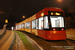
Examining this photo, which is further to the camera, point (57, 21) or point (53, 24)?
point (57, 21)

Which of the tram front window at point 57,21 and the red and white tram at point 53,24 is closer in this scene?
the red and white tram at point 53,24

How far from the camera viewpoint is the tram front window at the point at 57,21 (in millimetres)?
9694

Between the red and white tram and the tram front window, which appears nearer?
the red and white tram

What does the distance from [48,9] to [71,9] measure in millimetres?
12483

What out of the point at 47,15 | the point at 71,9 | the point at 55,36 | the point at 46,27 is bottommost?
the point at 55,36

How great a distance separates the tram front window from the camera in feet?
31.8

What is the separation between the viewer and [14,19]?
11031cm

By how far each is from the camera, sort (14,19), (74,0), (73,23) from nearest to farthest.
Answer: (74,0) → (73,23) → (14,19)

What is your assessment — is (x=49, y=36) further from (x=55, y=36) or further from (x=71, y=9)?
(x=71, y=9)

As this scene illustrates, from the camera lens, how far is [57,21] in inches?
385

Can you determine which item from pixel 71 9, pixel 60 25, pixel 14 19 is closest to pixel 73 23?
pixel 71 9

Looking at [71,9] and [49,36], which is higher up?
[71,9]

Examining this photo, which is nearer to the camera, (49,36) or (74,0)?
(49,36)

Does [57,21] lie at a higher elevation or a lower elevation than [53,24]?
higher
